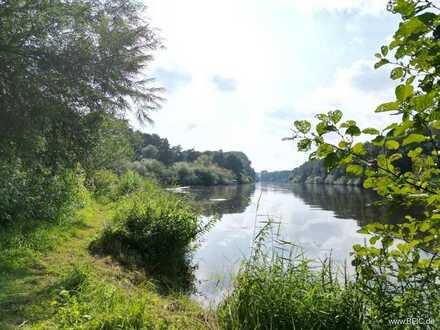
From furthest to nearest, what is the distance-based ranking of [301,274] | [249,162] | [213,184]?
[249,162] < [213,184] < [301,274]

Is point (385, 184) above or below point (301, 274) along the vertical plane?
above

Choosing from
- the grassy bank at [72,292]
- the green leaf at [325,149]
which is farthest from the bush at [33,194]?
the green leaf at [325,149]

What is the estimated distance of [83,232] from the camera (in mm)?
9133

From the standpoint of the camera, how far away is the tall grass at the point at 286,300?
12.4ft

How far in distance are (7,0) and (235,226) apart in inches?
505

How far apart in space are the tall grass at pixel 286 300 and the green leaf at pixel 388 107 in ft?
9.18

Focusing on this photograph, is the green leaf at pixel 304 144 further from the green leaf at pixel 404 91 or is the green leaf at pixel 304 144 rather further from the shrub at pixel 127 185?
the shrub at pixel 127 185

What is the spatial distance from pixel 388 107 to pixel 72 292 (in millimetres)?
4589

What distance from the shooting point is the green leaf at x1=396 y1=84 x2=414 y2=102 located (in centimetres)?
134

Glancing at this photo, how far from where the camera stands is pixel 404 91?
4.40 ft

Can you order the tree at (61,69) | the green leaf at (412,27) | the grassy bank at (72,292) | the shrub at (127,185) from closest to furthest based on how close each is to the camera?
1. the green leaf at (412,27)
2. the grassy bank at (72,292)
3. the tree at (61,69)
4. the shrub at (127,185)

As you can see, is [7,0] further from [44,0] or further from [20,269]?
[20,269]

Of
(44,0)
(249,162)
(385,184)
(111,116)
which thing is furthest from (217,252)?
(249,162)

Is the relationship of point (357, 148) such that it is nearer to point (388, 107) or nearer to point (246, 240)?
point (388, 107)
